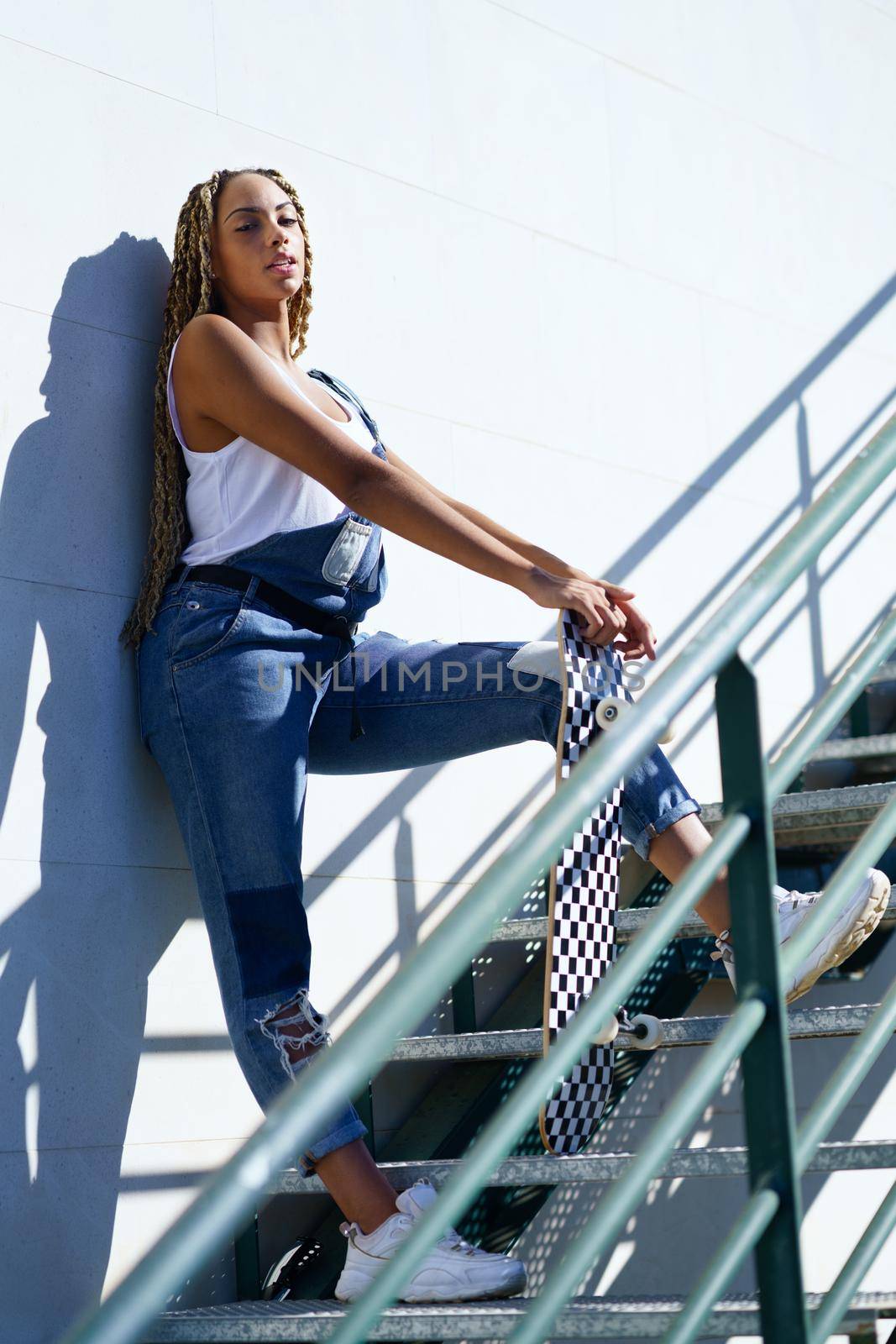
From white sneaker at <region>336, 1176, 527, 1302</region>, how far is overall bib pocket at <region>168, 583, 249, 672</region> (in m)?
0.75

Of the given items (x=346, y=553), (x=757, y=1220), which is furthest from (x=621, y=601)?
(x=757, y=1220)

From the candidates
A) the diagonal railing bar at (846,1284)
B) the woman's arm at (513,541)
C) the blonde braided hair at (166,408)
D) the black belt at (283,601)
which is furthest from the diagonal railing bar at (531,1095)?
the blonde braided hair at (166,408)

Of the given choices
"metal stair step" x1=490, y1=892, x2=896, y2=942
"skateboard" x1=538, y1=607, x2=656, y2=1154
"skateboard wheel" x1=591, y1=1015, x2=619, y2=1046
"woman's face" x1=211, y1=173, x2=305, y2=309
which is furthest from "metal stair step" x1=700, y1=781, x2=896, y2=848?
"woman's face" x1=211, y1=173, x2=305, y2=309

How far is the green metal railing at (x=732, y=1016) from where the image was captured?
956 millimetres

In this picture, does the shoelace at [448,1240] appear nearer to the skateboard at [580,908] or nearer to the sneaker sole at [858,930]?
the skateboard at [580,908]

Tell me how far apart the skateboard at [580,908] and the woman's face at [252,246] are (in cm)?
69

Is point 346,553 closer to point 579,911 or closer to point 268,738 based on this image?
point 268,738

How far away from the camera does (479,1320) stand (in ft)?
5.49

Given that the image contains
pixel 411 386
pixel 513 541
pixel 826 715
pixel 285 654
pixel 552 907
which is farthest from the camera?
pixel 411 386

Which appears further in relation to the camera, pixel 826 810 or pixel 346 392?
pixel 826 810

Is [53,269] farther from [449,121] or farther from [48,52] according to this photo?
[449,121]

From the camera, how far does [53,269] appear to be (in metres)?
2.26

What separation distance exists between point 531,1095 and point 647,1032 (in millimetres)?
1161

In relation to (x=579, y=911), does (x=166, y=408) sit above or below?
above
